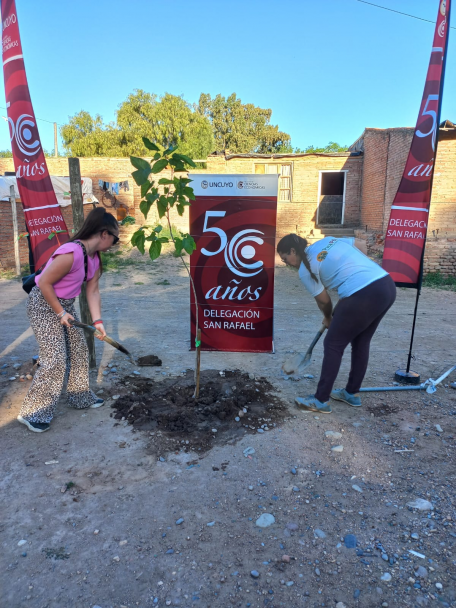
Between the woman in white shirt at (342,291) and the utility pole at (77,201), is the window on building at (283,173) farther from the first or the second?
the woman in white shirt at (342,291)

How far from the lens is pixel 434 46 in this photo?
13.8 feet

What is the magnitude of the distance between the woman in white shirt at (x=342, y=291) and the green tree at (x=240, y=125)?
36.1 meters

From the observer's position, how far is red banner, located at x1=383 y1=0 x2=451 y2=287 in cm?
406

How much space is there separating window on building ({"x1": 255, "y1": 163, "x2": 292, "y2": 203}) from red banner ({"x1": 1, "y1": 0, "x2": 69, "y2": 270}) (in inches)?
552

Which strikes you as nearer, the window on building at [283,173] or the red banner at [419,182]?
the red banner at [419,182]

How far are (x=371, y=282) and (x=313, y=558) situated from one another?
1.96 metres

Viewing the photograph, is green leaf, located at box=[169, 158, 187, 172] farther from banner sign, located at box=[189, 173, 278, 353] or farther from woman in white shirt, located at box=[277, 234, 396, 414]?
banner sign, located at box=[189, 173, 278, 353]

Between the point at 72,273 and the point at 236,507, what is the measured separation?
6.78ft

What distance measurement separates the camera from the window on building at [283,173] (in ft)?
58.1

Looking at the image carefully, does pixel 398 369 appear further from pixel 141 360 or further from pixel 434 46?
pixel 434 46

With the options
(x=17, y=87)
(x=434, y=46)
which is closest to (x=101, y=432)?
Result: (x=17, y=87)

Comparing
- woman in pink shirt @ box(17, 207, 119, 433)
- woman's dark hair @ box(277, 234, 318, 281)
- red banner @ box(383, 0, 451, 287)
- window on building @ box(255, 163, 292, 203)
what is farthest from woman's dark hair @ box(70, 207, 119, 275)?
window on building @ box(255, 163, 292, 203)

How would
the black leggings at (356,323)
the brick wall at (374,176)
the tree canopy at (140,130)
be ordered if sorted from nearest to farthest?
the black leggings at (356,323) → the brick wall at (374,176) → the tree canopy at (140,130)

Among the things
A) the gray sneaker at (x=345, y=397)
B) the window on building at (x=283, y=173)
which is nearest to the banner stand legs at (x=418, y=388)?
the gray sneaker at (x=345, y=397)
